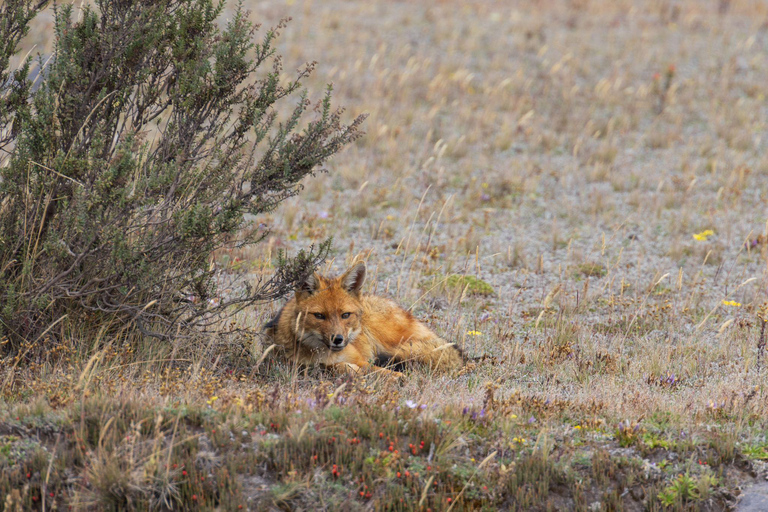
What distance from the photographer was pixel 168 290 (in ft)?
18.7

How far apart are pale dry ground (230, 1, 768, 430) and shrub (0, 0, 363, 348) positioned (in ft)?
5.26

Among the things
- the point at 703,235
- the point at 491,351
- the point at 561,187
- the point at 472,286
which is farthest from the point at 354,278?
the point at 561,187

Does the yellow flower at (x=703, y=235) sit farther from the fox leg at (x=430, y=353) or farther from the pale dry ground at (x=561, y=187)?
the fox leg at (x=430, y=353)

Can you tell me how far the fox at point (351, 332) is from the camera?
19.4ft

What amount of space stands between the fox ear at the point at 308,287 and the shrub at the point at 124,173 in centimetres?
15

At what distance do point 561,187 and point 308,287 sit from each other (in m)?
8.31

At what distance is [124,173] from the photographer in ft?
16.4

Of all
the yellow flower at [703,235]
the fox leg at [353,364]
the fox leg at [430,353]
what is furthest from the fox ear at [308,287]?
the yellow flower at [703,235]

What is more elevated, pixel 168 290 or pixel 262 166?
pixel 262 166

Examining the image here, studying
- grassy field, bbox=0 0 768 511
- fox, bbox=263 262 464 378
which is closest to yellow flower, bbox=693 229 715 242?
grassy field, bbox=0 0 768 511

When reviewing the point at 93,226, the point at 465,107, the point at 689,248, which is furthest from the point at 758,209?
the point at 93,226

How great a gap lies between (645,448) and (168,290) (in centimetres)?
370

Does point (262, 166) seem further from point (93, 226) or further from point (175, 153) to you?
point (93, 226)

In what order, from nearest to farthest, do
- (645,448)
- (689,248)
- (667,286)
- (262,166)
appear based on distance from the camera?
(645,448)
(262,166)
(667,286)
(689,248)
